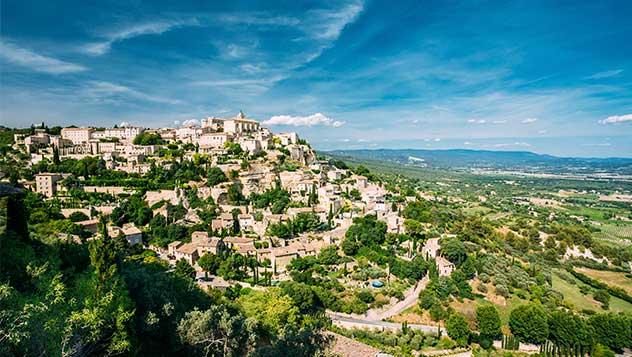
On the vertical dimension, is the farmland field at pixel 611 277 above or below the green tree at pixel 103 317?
below

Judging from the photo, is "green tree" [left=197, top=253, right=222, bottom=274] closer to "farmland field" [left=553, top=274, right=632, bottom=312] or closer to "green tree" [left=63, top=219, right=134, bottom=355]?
"green tree" [left=63, top=219, right=134, bottom=355]

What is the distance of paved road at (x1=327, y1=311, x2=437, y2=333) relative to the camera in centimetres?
2256

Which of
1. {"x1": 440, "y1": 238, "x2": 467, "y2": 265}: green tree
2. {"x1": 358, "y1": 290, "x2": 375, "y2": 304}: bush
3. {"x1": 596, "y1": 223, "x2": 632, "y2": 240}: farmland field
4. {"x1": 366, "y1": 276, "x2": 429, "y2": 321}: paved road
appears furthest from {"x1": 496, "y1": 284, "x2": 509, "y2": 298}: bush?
{"x1": 596, "y1": 223, "x2": 632, "y2": 240}: farmland field

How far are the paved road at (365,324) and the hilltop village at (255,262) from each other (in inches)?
8.2

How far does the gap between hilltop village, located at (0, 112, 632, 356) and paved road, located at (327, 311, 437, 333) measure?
0.68 feet

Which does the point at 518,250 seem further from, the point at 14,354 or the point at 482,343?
the point at 14,354

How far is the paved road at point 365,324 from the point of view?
2256cm

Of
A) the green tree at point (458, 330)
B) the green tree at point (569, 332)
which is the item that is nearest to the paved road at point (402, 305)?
the green tree at point (458, 330)

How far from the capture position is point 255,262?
29.2 metres

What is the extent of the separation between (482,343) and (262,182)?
98.1 ft

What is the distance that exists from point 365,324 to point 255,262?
10.8 m

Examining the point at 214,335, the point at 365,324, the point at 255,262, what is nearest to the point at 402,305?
the point at 365,324

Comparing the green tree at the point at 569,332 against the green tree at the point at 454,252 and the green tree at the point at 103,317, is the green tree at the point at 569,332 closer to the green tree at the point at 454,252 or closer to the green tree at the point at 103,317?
the green tree at the point at 454,252

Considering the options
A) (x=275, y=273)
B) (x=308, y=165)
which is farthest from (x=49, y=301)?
(x=308, y=165)
